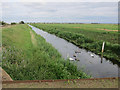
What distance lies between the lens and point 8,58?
7.89 metres

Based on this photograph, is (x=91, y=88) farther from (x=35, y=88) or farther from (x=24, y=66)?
(x=24, y=66)

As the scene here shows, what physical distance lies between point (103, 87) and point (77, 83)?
3.89ft

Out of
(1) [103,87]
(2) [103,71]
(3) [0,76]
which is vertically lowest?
(2) [103,71]

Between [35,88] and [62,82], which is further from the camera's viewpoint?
[62,82]

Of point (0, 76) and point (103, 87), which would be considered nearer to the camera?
point (103, 87)

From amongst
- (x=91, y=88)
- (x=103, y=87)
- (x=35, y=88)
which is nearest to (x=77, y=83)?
(x=91, y=88)

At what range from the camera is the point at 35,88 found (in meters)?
4.64

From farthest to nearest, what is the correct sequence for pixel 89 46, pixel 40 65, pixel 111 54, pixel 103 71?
pixel 89 46, pixel 111 54, pixel 103 71, pixel 40 65

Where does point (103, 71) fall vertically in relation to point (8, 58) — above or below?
below

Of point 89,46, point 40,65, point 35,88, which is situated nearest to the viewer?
point 35,88

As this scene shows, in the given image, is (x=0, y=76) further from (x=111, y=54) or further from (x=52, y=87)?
(x=111, y=54)

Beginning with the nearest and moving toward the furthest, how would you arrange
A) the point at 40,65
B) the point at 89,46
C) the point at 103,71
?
the point at 40,65 → the point at 103,71 → the point at 89,46

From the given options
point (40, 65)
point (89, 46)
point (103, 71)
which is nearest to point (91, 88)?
point (40, 65)

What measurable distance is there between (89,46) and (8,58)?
11.5m
